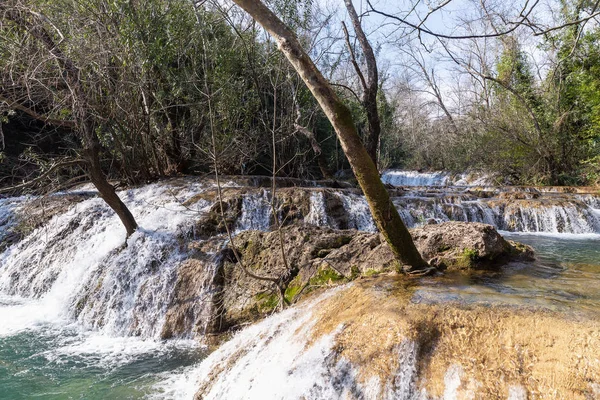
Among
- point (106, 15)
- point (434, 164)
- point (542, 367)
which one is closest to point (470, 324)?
point (542, 367)

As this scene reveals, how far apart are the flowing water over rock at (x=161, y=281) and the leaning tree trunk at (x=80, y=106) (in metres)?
0.65

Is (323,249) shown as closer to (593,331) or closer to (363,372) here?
(363,372)

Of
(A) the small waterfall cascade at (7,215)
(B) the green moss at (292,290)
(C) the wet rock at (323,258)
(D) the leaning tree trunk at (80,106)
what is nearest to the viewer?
(C) the wet rock at (323,258)

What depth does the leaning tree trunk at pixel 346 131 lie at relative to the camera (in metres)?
2.97

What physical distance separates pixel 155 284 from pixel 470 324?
159 inches

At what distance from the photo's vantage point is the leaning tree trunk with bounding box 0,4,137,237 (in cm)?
476

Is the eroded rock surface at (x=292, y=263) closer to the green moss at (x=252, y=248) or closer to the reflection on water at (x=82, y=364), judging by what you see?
the green moss at (x=252, y=248)

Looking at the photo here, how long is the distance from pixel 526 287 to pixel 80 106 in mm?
4800

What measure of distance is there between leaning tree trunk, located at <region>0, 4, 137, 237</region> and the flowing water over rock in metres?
0.65

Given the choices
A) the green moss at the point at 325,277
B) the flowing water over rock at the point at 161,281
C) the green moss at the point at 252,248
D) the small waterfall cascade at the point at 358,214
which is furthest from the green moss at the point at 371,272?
the small waterfall cascade at the point at 358,214

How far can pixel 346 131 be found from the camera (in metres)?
3.09

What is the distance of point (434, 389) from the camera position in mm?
2084

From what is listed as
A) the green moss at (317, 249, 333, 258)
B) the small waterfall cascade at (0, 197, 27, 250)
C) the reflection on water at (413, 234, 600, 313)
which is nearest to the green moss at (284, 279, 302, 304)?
the green moss at (317, 249, 333, 258)

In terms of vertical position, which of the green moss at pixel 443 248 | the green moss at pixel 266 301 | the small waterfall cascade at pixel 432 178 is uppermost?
the small waterfall cascade at pixel 432 178
